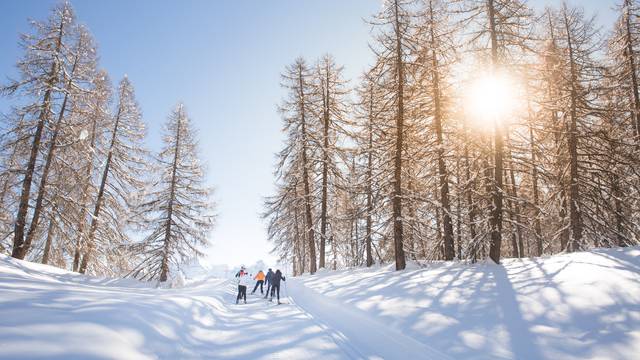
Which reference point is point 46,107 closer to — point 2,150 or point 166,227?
point 2,150

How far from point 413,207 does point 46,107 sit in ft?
64.3

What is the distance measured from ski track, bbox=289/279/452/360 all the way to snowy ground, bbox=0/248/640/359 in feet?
0.10

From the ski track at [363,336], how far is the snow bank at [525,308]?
0.23m

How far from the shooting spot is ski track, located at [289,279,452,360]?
6160mm

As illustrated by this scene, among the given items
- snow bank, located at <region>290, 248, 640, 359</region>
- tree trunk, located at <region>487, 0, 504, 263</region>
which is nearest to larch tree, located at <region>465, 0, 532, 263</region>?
tree trunk, located at <region>487, 0, 504, 263</region>

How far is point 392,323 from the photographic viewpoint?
8.06 m

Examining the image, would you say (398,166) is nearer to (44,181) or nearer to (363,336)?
(363,336)

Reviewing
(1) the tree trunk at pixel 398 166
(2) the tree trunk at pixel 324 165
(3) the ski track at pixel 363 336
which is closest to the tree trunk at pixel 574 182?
(1) the tree trunk at pixel 398 166

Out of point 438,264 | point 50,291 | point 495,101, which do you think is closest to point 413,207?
point 438,264

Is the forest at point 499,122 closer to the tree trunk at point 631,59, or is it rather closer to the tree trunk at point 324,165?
the tree trunk at point 631,59

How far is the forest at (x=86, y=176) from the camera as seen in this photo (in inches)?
617

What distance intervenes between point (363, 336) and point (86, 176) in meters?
20.1

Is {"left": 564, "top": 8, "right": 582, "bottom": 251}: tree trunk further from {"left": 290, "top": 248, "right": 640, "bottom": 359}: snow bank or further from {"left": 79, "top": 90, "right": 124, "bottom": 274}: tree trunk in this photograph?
{"left": 79, "top": 90, "right": 124, "bottom": 274}: tree trunk

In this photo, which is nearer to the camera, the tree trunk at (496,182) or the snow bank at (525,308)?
the snow bank at (525,308)
